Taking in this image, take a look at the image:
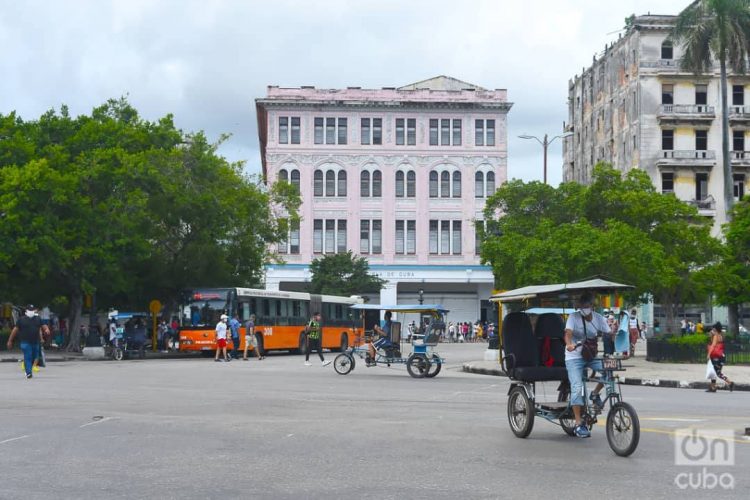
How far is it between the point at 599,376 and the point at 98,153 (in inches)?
1452

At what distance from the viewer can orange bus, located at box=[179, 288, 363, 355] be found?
43719mm

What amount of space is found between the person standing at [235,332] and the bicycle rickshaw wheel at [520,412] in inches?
1149

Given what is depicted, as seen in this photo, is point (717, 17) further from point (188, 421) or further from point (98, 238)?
point (188, 421)

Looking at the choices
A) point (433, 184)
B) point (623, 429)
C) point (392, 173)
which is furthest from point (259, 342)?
point (433, 184)

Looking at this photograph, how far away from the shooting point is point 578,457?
1138 centimetres

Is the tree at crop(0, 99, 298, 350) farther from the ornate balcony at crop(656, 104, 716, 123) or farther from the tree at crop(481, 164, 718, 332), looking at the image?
the ornate balcony at crop(656, 104, 716, 123)

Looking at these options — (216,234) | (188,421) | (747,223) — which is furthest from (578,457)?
(216,234)

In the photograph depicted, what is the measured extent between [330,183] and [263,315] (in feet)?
124

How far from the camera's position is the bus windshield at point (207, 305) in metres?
43.5

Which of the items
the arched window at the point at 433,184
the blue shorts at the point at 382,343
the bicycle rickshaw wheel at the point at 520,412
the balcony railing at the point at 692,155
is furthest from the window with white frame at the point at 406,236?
the bicycle rickshaw wheel at the point at 520,412

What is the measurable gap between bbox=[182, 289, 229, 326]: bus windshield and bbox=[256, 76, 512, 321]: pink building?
125 feet

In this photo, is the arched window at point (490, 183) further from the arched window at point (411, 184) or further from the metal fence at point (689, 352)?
the metal fence at point (689, 352)

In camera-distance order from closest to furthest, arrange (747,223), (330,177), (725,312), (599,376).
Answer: (599,376) < (747,223) < (725,312) < (330,177)

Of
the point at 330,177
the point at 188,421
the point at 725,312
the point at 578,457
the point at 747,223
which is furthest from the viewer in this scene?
the point at 330,177
